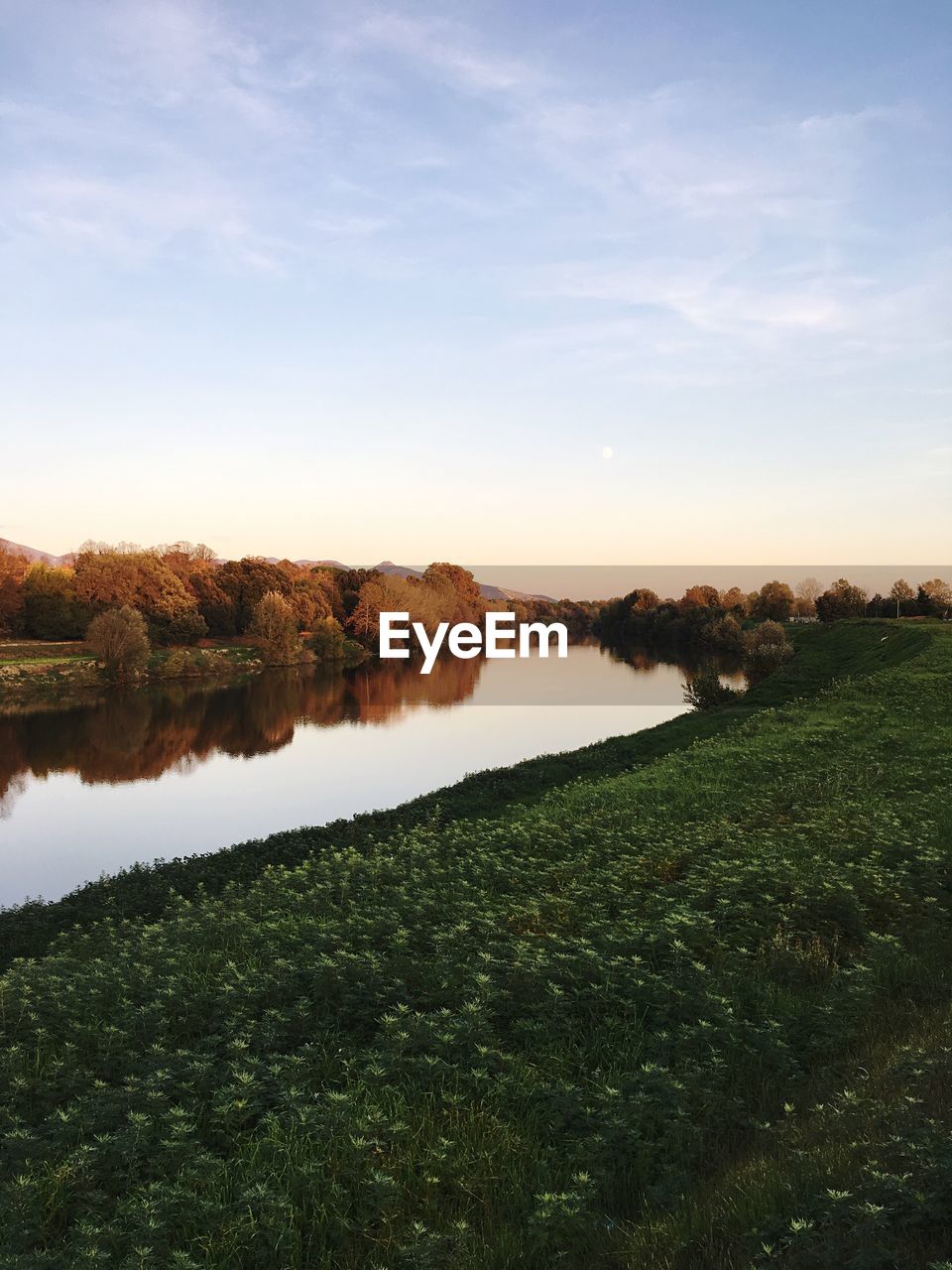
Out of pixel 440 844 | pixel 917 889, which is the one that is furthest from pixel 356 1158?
pixel 440 844

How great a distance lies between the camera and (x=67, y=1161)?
205 inches

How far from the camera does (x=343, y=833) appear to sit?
19719mm

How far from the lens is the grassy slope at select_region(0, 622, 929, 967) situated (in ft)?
50.0

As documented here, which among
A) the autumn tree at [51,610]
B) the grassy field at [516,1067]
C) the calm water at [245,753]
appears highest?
the autumn tree at [51,610]

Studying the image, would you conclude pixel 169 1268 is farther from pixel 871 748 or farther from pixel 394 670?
pixel 394 670

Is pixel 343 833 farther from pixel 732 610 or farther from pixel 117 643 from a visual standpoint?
pixel 732 610

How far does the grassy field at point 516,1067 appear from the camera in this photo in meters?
4.43

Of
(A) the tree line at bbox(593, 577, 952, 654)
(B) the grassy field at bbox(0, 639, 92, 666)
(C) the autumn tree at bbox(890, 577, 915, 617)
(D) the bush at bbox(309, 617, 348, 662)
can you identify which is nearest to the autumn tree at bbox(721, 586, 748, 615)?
(A) the tree line at bbox(593, 577, 952, 654)

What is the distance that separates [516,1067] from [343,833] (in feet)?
46.5

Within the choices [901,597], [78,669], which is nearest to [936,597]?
[901,597]

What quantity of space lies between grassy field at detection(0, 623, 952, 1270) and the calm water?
44.0ft

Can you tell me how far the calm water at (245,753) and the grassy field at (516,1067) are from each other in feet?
44.0

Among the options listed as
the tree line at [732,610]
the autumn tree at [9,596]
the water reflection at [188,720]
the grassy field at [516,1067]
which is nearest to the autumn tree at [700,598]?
the tree line at [732,610]

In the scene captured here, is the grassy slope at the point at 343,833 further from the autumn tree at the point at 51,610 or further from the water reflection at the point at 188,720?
the autumn tree at the point at 51,610
